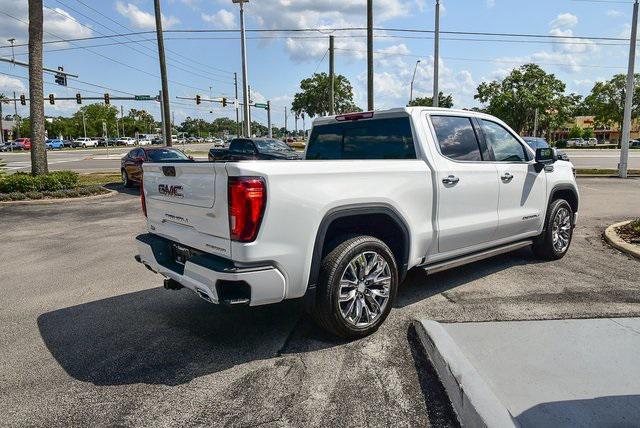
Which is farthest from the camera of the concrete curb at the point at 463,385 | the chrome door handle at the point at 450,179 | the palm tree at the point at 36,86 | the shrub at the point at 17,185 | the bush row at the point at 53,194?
the palm tree at the point at 36,86

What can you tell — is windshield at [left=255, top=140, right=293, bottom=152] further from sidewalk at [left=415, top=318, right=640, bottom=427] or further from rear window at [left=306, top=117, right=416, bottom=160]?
sidewalk at [left=415, top=318, right=640, bottom=427]

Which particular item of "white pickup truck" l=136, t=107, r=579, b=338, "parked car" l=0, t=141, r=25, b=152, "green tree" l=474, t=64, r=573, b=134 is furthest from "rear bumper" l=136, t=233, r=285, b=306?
"parked car" l=0, t=141, r=25, b=152

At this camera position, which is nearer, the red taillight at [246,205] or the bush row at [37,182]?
the red taillight at [246,205]

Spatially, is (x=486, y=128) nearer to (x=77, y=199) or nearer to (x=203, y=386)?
(x=203, y=386)

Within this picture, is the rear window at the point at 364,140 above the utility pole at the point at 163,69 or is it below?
below

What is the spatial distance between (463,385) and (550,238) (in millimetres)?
3833

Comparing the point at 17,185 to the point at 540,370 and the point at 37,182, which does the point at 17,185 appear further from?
the point at 540,370

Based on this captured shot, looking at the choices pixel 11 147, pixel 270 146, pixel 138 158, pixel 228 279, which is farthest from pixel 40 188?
pixel 11 147

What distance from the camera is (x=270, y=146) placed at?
1895 centimetres

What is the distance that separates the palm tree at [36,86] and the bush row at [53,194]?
1319mm

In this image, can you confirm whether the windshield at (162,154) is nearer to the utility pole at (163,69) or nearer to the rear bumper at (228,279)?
the utility pole at (163,69)

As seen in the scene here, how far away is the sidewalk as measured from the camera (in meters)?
2.65

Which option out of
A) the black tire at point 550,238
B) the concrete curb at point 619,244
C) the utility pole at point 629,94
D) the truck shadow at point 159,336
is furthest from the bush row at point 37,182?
the utility pole at point 629,94

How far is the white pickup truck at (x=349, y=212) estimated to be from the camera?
3178 mm
